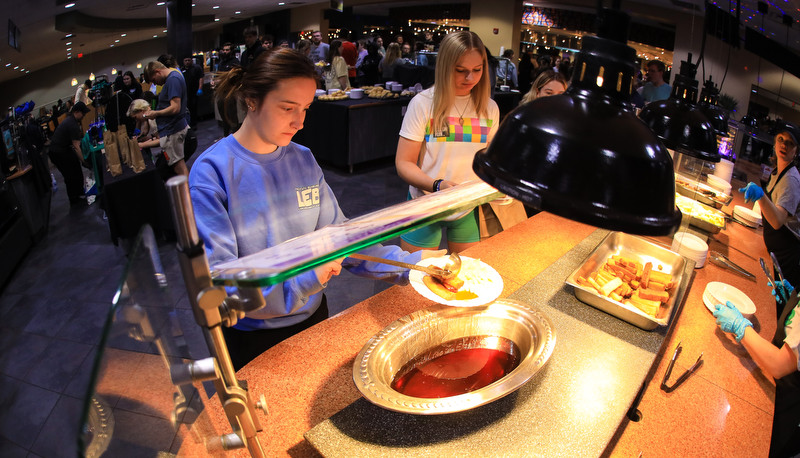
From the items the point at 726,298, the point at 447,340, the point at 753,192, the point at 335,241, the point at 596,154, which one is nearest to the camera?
the point at 596,154

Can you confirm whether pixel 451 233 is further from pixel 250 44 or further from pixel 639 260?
pixel 250 44

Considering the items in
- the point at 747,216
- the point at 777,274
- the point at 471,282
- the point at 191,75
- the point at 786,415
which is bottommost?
the point at 786,415

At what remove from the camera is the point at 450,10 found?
1602 cm

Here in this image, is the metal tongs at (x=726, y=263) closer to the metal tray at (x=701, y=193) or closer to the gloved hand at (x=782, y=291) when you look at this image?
the gloved hand at (x=782, y=291)

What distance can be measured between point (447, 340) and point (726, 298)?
130 cm

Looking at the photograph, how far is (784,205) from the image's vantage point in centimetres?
266

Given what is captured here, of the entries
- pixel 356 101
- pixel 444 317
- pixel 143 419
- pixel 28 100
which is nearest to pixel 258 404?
pixel 143 419

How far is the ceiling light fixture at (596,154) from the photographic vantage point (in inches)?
25.7

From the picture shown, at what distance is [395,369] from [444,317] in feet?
0.72

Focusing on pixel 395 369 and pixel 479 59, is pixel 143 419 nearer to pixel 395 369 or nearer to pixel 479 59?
pixel 395 369

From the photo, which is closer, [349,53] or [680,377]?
[680,377]

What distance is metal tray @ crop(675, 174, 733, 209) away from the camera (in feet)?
9.23

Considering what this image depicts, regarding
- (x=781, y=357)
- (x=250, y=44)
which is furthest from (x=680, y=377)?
(x=250, y=44)

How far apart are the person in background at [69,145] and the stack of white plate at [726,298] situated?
3.71 metres
